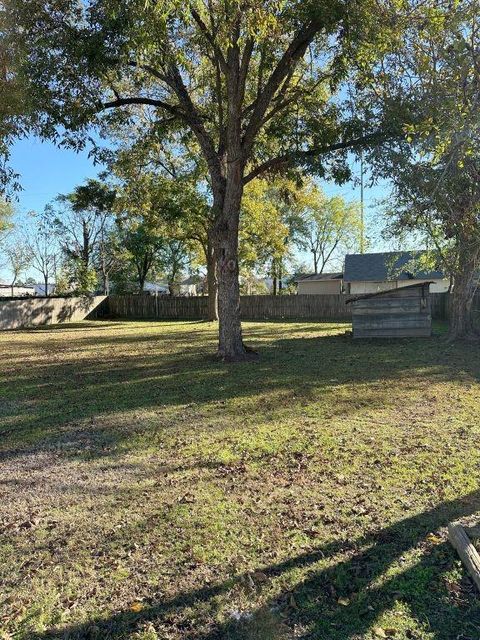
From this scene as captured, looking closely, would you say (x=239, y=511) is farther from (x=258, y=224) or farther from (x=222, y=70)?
(x=258, y=224)

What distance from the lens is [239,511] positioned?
3.40m

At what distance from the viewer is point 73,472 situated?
426 centimetres

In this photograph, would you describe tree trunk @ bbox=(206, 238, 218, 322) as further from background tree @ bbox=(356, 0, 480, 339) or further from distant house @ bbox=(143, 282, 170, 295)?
distant house @ bbox=(143, 282, 170, 295)

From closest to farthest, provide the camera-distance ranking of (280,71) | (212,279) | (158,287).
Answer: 1. (280,71)
2. (212,279)
3. (158,287)

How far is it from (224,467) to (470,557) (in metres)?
2.10

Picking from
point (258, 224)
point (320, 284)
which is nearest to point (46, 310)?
point (258, 224)

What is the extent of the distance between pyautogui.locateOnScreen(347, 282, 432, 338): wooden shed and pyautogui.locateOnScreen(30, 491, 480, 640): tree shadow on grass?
10860 mm

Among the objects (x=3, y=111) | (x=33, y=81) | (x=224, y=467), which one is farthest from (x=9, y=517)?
(x=3, y=111)

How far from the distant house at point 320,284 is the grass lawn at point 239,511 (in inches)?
1339

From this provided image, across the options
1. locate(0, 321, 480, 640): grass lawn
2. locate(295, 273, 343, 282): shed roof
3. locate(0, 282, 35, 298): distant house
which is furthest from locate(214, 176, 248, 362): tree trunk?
locate(0, 282, 35, 298): distant house

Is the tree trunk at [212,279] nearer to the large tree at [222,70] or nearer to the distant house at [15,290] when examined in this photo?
the large tree at [222,70]

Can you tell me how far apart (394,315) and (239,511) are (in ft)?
35.8

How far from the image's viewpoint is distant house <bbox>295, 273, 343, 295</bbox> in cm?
4112

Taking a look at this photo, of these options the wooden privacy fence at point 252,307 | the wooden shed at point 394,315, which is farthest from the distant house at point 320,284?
the wooden shed at point 394,315
